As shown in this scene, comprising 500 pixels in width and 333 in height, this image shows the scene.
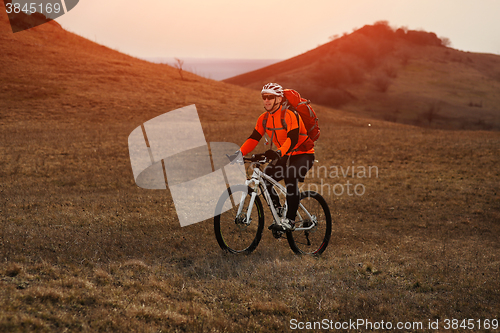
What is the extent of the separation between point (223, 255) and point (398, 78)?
105 meters

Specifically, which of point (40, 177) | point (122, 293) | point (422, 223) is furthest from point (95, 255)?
point (40, 177)

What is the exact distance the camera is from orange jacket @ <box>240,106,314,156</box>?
19.6ft

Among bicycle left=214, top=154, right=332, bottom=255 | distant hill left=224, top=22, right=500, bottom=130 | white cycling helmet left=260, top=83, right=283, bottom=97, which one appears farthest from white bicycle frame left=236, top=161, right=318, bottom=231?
distant hill left=224, top=22, right=500, bottom=130

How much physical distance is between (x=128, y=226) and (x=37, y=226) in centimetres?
180

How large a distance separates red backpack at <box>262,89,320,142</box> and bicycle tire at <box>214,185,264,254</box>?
1.29 m

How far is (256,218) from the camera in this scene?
6.36 m

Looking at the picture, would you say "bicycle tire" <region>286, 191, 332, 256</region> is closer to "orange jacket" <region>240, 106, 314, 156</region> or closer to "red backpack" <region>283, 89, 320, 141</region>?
"orange jacket" <region>240, 106, 314, 156</region>

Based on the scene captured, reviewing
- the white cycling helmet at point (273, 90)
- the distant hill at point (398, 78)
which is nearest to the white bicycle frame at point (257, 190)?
the white cycling helmet at point (273, 90)

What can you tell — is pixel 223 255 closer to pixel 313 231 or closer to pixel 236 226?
pixel 236 226

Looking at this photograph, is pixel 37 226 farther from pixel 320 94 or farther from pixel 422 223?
pixel 320 94

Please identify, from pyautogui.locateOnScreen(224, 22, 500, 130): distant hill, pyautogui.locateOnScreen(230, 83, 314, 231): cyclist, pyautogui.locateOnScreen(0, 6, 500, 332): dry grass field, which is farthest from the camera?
pyautogui.locateOnScreen(224, 22, 500, 130): distant hill

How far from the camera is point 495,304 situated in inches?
191

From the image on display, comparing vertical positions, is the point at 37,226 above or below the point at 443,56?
below

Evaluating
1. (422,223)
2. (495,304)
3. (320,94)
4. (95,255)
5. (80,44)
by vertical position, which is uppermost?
(80,44)
